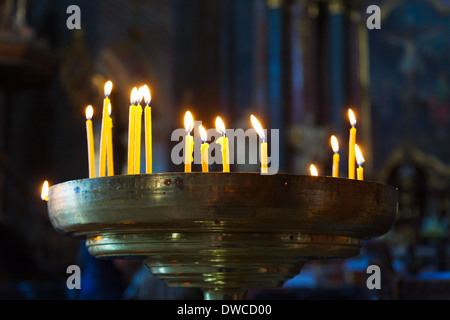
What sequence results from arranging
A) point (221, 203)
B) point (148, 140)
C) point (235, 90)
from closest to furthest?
point (221, 203) → point (148, 140) → point (235, 90)

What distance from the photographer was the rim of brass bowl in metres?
1.45

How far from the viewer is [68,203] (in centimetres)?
162

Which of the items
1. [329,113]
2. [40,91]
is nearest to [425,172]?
[329,113]

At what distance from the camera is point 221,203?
1447 millimetres

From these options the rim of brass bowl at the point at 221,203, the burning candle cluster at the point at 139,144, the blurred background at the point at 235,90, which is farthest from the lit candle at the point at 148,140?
the blurred background at the point at 235,90

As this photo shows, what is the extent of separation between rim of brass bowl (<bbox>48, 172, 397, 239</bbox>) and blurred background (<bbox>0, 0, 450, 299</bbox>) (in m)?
7.44

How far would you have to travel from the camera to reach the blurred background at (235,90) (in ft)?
33.0

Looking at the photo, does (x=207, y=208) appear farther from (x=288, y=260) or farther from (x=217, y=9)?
(x=217, y=9)

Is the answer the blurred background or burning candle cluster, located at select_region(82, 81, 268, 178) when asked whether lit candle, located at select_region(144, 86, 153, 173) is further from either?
the blurred background

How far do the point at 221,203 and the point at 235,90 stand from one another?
10.8 metres

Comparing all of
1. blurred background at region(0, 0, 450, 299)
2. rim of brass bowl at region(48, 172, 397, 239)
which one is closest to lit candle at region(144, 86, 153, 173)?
rim of brass bowl at region(48, 172, 397, 239)

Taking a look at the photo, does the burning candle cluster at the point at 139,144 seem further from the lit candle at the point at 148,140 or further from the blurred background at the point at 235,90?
the blurred background at the point at 235,90

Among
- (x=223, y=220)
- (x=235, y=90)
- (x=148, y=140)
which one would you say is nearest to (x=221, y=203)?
(x=223, y=220)

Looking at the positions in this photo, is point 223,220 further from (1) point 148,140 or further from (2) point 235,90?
(2) point 235,90
